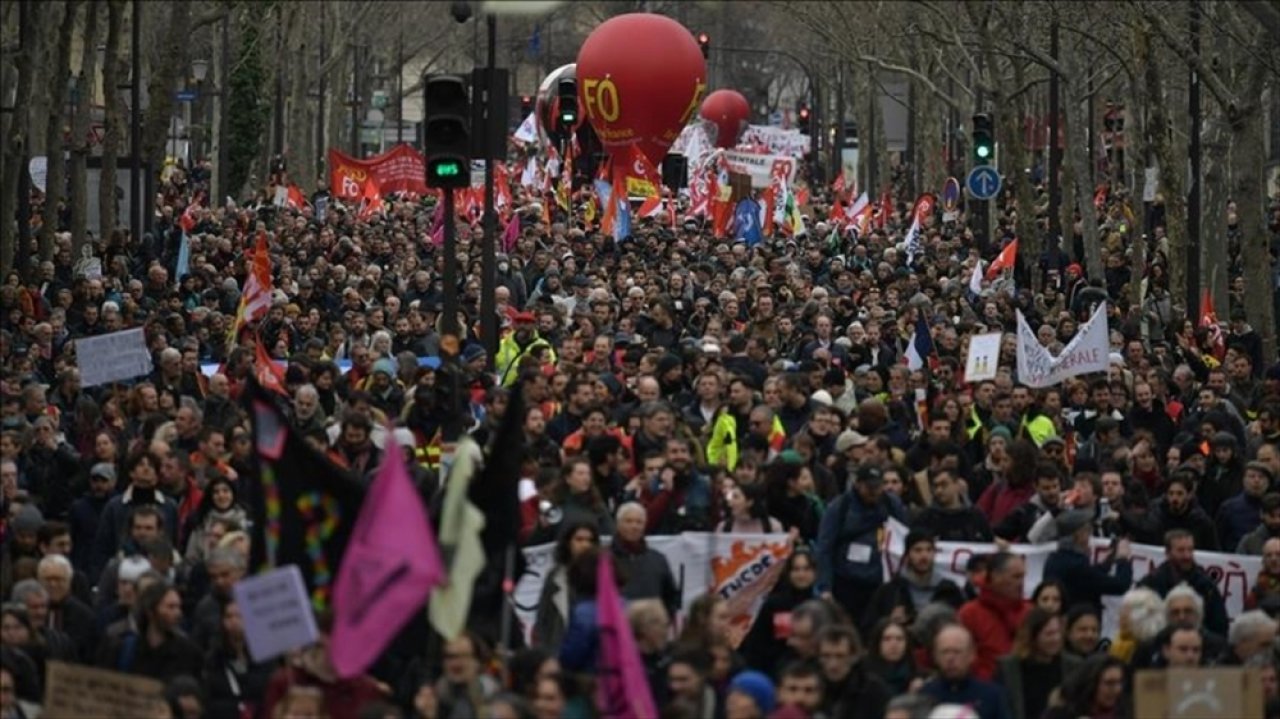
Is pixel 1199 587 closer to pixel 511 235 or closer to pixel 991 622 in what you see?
pixel 991 622

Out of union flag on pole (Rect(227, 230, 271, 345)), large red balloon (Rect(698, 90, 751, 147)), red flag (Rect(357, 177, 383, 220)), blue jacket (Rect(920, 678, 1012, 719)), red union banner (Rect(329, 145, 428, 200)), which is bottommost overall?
blue jacket (Rect(920, 678, 1012, 719))

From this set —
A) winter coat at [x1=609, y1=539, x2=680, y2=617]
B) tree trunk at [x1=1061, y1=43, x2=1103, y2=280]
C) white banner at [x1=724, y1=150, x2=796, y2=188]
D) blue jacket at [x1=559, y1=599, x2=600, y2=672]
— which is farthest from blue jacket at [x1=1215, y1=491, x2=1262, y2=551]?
white banner at [x1=724, y1=150, x2=796, y2=188]

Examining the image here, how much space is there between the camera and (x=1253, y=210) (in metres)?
31.8

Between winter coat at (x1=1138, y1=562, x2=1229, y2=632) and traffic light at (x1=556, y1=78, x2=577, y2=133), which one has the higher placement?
traffic light at (x1=556, y1=78, x2=577, y2=133)

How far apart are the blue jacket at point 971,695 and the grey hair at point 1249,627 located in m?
1.39

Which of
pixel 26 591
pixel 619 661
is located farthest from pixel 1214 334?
pixel 619 661

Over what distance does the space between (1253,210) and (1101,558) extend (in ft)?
54.8

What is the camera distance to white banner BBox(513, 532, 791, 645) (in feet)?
49.6

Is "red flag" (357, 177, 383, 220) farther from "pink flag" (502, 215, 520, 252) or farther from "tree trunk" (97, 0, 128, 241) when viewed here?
"tree trunk" (97, 0, 128, 241)

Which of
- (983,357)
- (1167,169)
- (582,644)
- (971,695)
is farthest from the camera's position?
(1167,169)

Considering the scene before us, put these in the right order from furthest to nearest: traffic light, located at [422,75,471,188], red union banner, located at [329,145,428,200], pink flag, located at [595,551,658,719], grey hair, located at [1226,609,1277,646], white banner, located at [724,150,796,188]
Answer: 1. red union banner, located at [329,145,428,200]
2. white banner, located at [724,150,796,188]
3. traffic light, located at [422,75,471,188]
4. grey hair, located at [1226,609,1277,646]
5. pink flag, located at [595,551,658,719]

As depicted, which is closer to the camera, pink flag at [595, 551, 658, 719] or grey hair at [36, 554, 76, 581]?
pink flag at [595, 551, 658, 719]

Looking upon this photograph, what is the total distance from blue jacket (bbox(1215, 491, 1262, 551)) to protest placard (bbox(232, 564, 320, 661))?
6.52m

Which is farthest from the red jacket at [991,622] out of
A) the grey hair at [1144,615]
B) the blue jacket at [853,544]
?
the blue jacket at [853,544]
